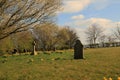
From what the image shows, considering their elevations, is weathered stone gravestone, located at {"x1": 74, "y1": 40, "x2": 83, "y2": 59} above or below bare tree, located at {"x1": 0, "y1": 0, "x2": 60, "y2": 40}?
below

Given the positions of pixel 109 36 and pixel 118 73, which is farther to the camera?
pixel 109 36

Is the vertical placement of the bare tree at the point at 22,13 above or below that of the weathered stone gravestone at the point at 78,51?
above

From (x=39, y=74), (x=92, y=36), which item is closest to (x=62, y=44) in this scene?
(x=92, y=36)

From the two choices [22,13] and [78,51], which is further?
[78,51]

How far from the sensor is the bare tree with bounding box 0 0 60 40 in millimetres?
19641

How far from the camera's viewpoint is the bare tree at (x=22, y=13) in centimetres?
1964

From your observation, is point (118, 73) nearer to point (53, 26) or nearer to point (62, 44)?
point (53, 26)

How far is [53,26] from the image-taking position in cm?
2112

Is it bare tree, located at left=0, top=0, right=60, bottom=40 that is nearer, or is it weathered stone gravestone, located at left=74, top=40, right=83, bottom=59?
bare tree, located at left=0, top=0, right=60, bottom=40

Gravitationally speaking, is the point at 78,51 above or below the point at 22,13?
below

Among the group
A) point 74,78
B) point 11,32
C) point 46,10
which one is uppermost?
point 46,10

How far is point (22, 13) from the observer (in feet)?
65.3

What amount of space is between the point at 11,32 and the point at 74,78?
767 cm

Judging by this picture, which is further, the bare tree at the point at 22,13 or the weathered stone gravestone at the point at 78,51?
the weathered stone gravestone at the point at 78,51
